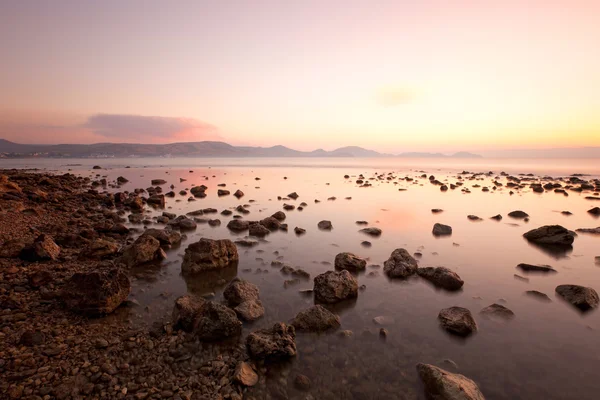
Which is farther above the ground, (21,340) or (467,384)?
(21,340)

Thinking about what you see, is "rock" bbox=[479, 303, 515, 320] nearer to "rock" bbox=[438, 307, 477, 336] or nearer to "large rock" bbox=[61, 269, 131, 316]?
"rock" bbox=[438, 307, 477, 336]

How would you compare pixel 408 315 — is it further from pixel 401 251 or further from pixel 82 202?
Result: pixel 82 202

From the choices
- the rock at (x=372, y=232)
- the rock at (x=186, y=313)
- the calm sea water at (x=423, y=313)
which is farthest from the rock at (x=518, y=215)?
the rock at (x=186, y=313)

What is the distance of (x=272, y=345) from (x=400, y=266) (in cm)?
748

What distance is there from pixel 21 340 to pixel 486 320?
1287 cm

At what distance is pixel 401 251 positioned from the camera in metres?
13.5

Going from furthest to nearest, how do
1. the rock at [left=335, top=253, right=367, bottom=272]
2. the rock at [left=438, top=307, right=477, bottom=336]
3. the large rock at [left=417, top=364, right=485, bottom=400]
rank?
the rock at [left=335, top=253, right=367, bottom=272] → the rock at [left=438, top=307, right=477, bottom=336] → the large rock at [left=417, top=364, right=485, bottom=400]

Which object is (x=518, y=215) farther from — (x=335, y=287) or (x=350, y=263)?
(x=335, y=287)

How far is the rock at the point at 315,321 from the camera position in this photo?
319 inches

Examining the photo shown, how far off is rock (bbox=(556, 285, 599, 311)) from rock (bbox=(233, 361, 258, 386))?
11.5 metres

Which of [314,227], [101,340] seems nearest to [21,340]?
[101,340]

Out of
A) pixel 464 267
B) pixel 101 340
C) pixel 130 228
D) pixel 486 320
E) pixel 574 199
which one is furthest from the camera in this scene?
pixel 574 199

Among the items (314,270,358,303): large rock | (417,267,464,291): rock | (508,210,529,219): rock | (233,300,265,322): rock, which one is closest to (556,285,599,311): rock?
(417,267,464,291): rock

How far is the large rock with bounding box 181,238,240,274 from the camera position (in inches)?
479
